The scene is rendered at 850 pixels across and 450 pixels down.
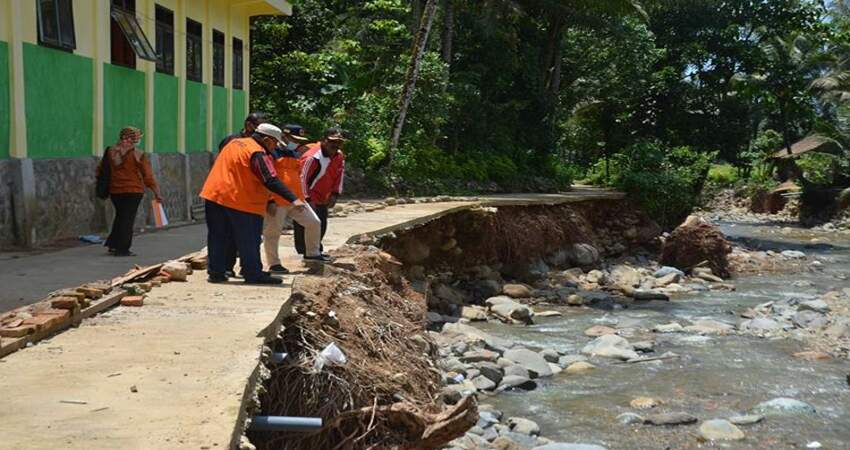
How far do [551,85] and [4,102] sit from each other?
22002 millimetres

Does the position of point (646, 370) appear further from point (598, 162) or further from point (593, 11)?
point (598, 162)

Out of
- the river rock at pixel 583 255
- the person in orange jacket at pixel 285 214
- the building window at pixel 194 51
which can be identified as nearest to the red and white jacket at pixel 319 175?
the person in orange jacket at pixel 285 214

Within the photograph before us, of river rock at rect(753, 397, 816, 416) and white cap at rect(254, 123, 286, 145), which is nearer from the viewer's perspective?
white cap at rect(254, 123, 286, 145)

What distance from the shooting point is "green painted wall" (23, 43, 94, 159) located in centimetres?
1135

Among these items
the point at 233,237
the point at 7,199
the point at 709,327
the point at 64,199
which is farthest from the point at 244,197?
the point at 709,327

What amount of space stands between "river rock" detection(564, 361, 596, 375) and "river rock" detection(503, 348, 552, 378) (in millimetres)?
286

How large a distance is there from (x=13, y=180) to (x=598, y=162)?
28533 millimetres

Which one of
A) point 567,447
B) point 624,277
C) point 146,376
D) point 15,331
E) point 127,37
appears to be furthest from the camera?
point 624,277

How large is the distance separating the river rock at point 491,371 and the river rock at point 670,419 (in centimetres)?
193

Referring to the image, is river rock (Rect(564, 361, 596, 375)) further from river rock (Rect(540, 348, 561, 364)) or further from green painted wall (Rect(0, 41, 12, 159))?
green painted wall (Rect(0, 41, 12, 159))

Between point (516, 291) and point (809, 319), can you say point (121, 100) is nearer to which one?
point (516, 291)

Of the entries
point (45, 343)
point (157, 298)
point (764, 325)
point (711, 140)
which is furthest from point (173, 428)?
point (711, 140)

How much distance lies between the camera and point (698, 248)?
21703 millimetres

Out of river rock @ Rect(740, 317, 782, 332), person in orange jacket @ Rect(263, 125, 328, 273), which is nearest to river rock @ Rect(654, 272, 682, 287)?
river rock @ Rect(740, 317, 782, 332)
